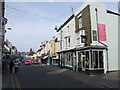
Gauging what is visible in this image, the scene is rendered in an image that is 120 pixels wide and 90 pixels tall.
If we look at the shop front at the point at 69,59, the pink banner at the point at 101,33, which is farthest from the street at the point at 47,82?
the shop front at the point at 69,59

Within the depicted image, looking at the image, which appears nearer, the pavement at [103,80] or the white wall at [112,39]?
the pavement at [103,80]

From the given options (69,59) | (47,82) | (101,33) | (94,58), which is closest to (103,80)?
(47,82)

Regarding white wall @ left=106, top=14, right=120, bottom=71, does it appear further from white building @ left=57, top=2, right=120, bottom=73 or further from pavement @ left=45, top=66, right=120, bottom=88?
pavement @ left=45, top=66, right=120, bottom=88

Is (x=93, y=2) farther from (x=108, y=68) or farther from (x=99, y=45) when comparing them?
(x=108, y=68)

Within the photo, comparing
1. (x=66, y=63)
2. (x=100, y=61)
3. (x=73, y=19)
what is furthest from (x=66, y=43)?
(x=100, y=61)

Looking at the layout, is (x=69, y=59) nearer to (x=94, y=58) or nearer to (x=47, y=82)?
(x=94, y=58)

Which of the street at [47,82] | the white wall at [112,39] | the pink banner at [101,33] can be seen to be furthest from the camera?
the white wall at [112,39]

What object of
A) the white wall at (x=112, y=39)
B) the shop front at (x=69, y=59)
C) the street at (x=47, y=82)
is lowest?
the street at (x=47, y=82)

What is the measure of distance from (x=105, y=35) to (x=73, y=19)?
7.07m

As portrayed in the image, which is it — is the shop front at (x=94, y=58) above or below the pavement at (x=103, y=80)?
above

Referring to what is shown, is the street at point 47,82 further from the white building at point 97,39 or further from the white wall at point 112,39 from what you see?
the white wall at point 112,39

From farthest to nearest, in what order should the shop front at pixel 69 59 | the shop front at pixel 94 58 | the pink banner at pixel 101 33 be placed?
the shop front at pixel 69 59
the pink banner at pixel 101 33
the shop front at pixel 94 58

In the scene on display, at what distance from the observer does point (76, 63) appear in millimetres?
23703

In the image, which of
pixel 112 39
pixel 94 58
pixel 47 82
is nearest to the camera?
pixel 47 82
